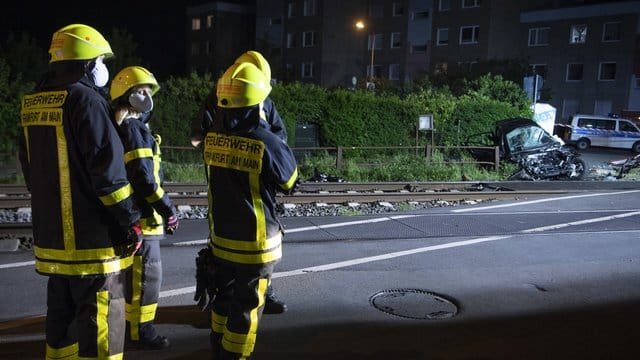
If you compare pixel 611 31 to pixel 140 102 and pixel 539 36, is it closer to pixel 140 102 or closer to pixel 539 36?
pixel 539 36

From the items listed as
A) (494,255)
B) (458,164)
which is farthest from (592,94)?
(494,255)

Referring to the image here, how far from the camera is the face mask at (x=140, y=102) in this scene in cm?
420

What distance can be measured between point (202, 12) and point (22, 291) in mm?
60512

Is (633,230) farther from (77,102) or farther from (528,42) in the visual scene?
(528,42)

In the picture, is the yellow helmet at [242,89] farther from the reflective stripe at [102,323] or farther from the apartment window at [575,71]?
the apartment window at [575,71]

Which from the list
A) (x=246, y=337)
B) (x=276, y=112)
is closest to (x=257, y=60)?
(x=276, y=112)

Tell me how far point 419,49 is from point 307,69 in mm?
10795

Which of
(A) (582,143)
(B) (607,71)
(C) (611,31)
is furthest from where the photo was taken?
(B) (607,71)

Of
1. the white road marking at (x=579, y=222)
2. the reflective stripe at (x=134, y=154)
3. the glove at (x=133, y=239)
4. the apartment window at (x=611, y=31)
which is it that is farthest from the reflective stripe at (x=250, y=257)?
the apartment window at (x=611, y=31)

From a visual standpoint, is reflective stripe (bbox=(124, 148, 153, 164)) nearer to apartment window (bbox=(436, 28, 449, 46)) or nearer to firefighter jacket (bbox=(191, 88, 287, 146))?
firefighter jacket (bbox=(191, 88, 287, 146))

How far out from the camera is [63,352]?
3449mm

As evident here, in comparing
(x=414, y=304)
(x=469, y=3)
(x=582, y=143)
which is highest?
(x=469, y=3)

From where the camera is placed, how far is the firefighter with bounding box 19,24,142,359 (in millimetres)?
3197

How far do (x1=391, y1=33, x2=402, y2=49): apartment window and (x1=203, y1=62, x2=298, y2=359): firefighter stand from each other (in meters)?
49.5
